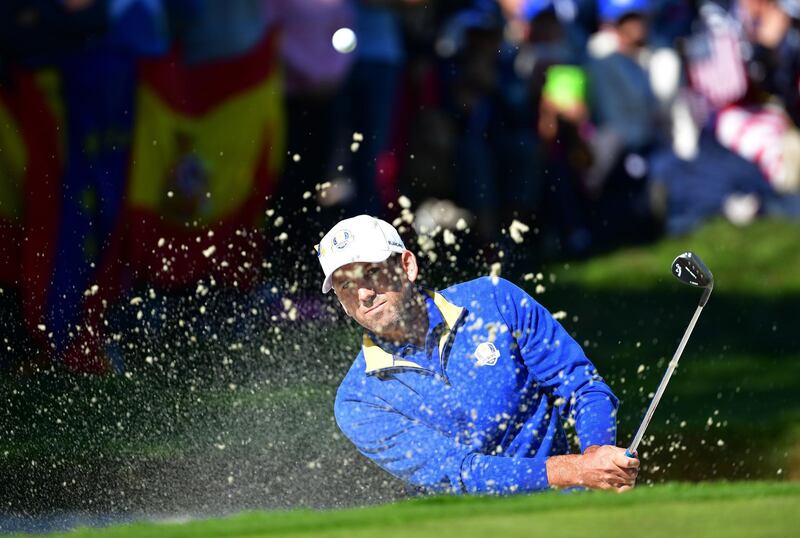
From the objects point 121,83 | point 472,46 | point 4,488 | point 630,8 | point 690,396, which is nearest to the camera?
point 4,488

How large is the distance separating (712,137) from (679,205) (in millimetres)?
856

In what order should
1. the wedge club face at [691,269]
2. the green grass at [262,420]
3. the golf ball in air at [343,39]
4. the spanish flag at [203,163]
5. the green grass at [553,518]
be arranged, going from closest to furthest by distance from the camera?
the green grass at [553,518], the wedge club face at [691,269], the green grass at [262,420], the spanish flag at [203,163], the golf ball in air at [343,39]

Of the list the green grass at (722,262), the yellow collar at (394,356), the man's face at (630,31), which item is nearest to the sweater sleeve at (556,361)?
the yellow collar at (394,356)

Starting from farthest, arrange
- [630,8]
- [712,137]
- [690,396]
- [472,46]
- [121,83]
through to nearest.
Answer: [712,137] < [630,8] < [472,46] < [121,83] < [690,396]

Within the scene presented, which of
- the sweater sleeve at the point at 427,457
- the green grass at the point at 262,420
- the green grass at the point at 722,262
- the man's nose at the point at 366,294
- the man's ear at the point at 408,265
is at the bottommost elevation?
the green grass at the point at 722,262

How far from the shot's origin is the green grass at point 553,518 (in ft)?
12.5

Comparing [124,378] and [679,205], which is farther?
[679,205]

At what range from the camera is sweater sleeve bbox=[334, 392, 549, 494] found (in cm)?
479

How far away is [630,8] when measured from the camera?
12086mm

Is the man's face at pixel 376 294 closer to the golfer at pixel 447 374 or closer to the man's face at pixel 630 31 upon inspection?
the golfer at pixel 447 374

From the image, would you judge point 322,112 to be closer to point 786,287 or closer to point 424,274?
point 424,274

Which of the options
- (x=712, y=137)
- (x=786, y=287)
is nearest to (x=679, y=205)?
(x=712, y=137)

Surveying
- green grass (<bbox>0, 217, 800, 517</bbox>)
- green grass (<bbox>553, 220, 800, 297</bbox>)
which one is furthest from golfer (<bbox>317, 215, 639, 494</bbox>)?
green grass (<bbox>553, 220, 800, 297</bbox>)

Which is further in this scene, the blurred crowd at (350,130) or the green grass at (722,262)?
the green grass at (722,262)
